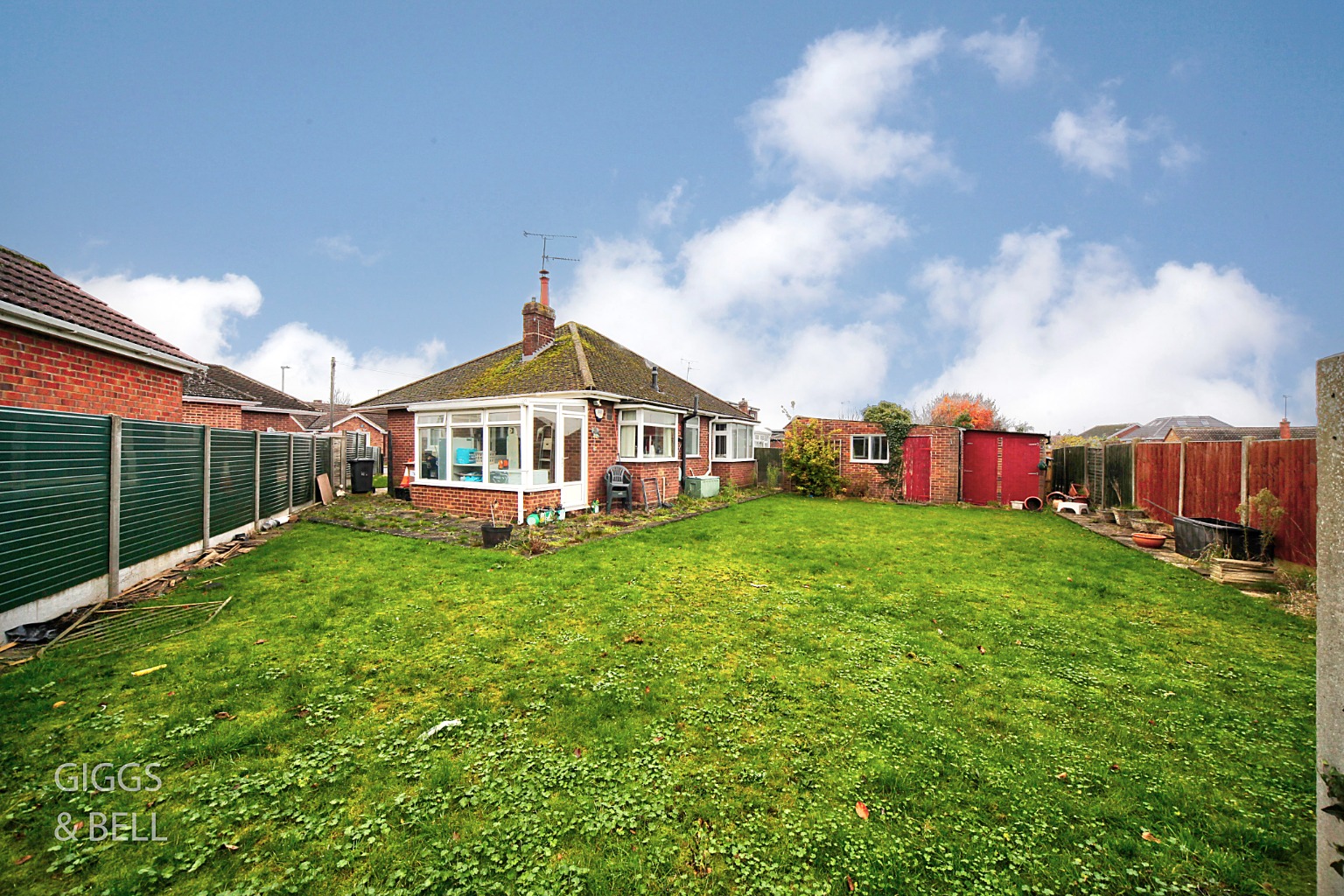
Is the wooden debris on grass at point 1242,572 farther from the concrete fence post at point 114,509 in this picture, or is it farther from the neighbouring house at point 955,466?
the concrete fence post at point 114,509

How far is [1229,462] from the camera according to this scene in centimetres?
869

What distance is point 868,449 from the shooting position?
18.4 meters

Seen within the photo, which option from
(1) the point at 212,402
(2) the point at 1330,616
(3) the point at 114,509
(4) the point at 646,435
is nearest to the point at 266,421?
(1) the point at 212,402

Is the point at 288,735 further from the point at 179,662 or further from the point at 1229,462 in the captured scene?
the point at 1229,462

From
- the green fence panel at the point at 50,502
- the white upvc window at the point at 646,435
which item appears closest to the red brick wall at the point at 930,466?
the white upvc window at the point at 646,435

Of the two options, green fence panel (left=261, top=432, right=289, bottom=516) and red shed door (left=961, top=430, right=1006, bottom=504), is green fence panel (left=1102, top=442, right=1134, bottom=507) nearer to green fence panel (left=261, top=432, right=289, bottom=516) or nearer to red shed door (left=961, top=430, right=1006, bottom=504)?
red shed door (left=961, top=430, right=1006, bottom=504)

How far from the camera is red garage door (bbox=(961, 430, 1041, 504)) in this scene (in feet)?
55.4

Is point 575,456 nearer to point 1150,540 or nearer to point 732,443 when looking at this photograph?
point 732,443

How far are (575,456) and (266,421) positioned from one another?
1832 cm

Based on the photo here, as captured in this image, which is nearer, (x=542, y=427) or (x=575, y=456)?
(x=542, y=427)

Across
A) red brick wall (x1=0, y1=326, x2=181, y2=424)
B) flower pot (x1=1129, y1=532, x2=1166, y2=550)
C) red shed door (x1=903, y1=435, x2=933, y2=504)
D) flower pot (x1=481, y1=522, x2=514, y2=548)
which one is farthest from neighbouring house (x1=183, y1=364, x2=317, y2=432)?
flower pot (x1=1129, y1=532, x2=1166, y2=550)

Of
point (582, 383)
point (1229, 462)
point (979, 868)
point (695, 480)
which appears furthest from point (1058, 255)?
point (979, 868)

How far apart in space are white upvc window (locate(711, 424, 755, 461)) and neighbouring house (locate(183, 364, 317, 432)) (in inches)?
641

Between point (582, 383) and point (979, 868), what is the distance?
37.8ft
